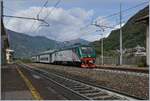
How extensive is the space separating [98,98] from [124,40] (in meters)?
121

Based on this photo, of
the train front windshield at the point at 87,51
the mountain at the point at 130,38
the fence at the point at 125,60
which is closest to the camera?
the train front windshield at the point at 87,51

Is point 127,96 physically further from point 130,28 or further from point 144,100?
point 130,28

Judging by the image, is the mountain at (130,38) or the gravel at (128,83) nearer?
the gravel at (128,83)

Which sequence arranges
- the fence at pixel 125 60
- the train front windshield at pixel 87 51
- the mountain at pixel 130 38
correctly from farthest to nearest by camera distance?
the mountain at pixel 130 38
the fence at pixel 125 60
the train front windshield at pixel 87 51

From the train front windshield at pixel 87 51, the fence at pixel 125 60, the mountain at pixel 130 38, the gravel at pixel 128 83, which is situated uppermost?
the mountain at pixel 130 38

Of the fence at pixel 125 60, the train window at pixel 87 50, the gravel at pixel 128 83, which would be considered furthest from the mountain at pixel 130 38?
the gravel at pixel 128 83

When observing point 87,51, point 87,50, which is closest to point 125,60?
point 87,50

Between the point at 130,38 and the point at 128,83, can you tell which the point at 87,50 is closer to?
the point at 128,83

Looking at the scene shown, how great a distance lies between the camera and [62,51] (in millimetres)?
56000

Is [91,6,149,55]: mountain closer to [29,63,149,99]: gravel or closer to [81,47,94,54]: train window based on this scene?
[81,47,94,54]: train window

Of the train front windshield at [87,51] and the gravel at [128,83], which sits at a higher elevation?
the train front windshield at [87,51]

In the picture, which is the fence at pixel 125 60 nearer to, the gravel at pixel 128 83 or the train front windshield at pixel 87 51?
the train front windshield at pixel 87 51

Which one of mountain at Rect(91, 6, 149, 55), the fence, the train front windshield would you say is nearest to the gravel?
the train front windshield

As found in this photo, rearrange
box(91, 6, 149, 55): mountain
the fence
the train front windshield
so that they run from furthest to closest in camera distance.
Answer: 1. box(91, 6, 149, 55): mountain
2. the fence
3. the train front windshield
